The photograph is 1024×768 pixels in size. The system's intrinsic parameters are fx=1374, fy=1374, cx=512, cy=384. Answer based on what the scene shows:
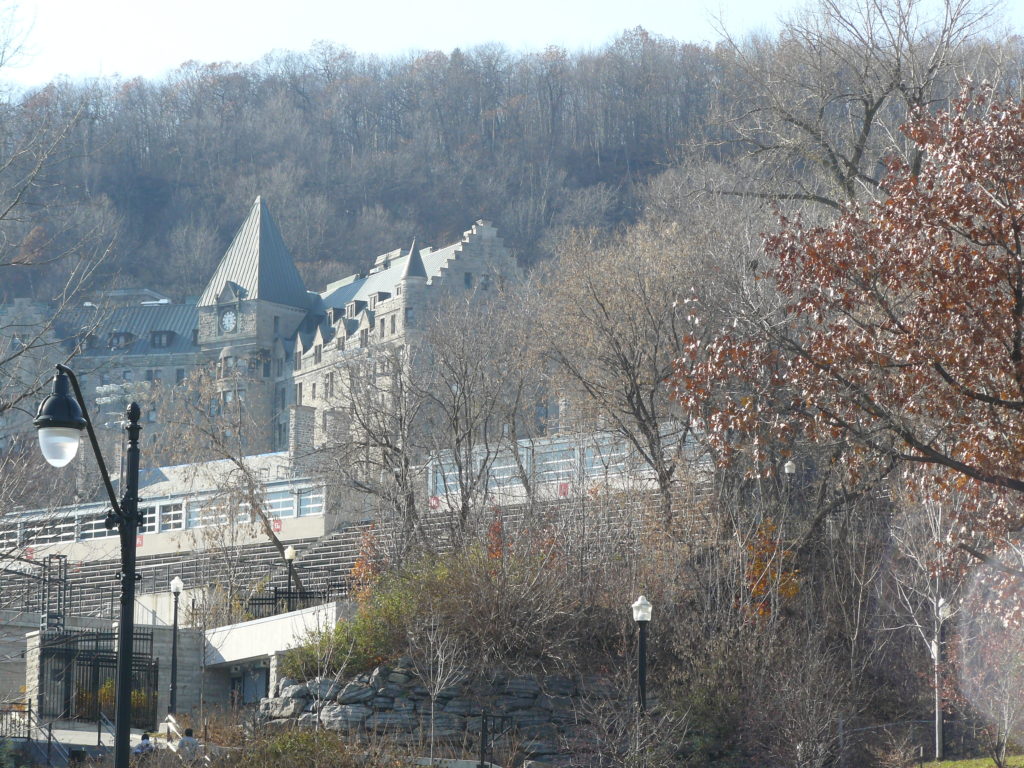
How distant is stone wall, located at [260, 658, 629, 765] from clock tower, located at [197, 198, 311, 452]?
282 ft

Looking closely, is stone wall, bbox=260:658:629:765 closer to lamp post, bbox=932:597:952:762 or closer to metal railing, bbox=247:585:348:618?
lamp post, bbox=932:597:952:762

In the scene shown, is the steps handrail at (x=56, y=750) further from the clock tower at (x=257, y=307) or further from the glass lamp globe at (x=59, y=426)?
the clock tower at (x=257, y=307)

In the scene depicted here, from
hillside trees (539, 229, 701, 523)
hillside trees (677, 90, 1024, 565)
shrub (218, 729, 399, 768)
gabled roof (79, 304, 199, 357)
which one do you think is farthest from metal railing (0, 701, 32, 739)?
gabled roof (79, 304, 199, 357)

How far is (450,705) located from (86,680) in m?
9.37

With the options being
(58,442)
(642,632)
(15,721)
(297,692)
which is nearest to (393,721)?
(297,692)

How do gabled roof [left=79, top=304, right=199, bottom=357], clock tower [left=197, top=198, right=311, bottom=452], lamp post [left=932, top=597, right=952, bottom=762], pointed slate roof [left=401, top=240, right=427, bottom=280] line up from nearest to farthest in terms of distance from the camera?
1. lamp post [left=932, top=597, right=952, bottom=762]
2. pointed slate roof [left=401, top=240, right=427, bottom=280]
3. clock tower [left=197, top=198, right=311, bottom=452]
4. gabled roof [left=79, top=304, right=199, bottom=357]

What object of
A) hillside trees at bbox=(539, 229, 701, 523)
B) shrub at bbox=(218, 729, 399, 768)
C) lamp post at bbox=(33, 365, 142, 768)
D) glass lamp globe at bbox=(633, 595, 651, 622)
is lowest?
shrub at bbox=(218, 729, 399, 768)

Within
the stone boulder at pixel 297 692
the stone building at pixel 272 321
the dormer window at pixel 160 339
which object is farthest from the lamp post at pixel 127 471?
the dormer window at pixel 160 339

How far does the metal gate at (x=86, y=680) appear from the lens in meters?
28.0

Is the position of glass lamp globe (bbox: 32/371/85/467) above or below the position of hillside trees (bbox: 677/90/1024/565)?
below

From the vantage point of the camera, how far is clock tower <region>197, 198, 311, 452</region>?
368 feet

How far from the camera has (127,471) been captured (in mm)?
11969

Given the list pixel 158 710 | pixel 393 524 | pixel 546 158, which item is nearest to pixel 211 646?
pixel 158 710

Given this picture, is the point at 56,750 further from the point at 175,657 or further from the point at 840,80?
the point at 840,80
